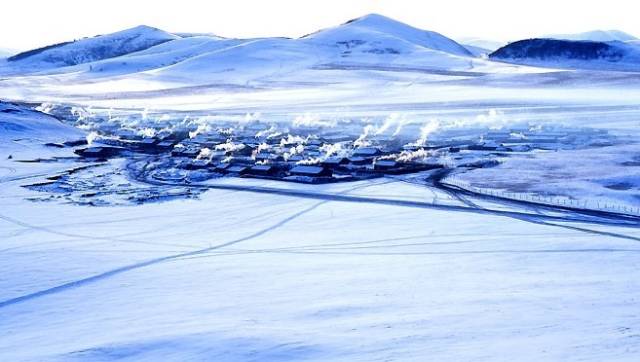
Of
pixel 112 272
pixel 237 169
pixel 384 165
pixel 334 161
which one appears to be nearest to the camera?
pixel 112 272

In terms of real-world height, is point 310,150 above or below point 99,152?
below

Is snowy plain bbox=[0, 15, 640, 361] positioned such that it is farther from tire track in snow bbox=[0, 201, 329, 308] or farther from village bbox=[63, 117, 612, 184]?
village bbox=[63, 117, 612, 184]

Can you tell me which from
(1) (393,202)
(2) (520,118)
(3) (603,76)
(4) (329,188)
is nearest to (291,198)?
(4) (329,188)

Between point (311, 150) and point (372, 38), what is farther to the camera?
point (372, 38)

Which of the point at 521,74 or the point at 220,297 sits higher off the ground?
the point at 521,74

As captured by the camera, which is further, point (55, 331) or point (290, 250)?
point (290, 250)

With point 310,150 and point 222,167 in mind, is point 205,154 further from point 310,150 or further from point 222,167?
point 310,150

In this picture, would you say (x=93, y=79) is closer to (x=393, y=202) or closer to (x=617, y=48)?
(x=617, y=48)

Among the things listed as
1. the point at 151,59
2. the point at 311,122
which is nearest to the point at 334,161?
the point at 311,122
